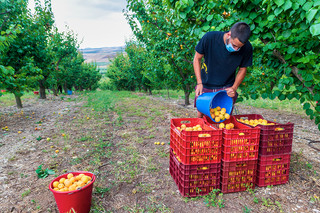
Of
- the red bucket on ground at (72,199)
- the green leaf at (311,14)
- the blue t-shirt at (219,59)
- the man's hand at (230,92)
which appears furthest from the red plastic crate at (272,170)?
the red bucket on ground at (72,199)

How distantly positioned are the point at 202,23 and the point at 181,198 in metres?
3.18

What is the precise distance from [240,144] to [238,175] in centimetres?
50

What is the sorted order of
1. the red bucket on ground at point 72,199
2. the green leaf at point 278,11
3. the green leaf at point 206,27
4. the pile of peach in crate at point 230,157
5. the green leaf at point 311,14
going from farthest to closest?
the green leaf at point 206,27 → the pile of peach in crate at point 230,157 → the green leaf at point 278,11 → the red bucket on ground at point 72,199 → the green leaf at point 311,14

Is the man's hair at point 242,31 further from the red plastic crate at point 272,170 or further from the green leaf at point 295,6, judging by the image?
the red plastic crate at point 272,170

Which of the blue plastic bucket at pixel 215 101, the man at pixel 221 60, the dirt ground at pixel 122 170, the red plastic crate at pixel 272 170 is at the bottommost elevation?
the dirt ground at pixel 122 170

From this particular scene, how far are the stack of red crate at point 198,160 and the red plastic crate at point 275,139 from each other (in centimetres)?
68

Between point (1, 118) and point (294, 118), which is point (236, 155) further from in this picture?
point (1, 118)

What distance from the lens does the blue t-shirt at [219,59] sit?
3094 mm

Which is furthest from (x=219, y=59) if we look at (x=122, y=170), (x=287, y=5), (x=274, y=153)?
(x=122, y=170)

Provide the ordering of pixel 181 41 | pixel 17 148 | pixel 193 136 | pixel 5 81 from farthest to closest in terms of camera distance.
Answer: pixel 181 41 < pixel 5 81 < pixel 17 148 < pixel 193 136

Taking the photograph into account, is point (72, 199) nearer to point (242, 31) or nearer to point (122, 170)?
point (122, 170)

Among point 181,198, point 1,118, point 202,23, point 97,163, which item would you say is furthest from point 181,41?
point 1,118

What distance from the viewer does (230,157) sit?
8.50 feet

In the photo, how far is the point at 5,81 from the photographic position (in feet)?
17.2
